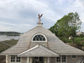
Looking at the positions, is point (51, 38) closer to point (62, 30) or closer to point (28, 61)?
point (28, 61)

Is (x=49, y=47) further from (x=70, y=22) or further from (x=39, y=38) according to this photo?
(x=70, y=22)

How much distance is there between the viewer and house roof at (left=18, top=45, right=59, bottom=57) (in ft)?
55.5

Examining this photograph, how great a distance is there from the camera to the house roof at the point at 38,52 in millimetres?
16906

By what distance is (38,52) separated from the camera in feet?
56.1

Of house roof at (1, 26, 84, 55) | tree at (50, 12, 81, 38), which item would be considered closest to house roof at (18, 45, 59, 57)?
house roof at (1, 26, 84, 55)

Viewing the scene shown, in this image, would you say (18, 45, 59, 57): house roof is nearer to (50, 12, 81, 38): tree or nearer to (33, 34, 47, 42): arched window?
(33, 34, 47, 42): arched window

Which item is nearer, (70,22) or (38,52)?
(38,52)

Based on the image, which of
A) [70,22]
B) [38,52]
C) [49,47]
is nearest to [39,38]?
[49,47]

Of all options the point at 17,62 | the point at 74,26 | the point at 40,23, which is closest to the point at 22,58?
the point at 17,62

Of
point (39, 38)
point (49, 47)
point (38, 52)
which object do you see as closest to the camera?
point (38, 52)

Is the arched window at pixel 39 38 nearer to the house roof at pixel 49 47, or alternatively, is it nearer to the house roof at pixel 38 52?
the house roof at pixel 49 47

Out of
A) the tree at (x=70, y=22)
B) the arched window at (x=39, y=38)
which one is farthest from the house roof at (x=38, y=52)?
the tree at (x=70, y=22)

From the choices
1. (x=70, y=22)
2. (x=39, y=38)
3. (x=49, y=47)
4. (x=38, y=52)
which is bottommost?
(x=38, y=52)

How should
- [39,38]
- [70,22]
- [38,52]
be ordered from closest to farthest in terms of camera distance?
[38,52] → [39,38] → [70,22]
